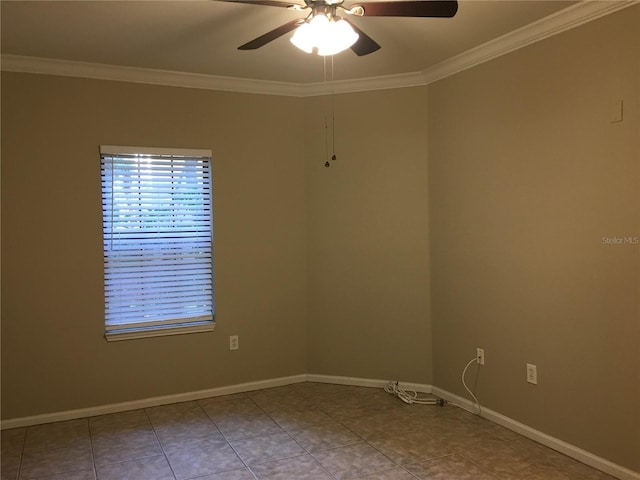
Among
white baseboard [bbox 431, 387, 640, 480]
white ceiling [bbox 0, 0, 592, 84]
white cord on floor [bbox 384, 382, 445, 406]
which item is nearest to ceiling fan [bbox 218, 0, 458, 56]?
white ceiling [bbox 0, 0, 592, 84]

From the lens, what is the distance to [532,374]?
324 cm

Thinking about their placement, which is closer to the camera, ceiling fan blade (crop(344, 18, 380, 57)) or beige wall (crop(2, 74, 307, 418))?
ceiling fan blade (crop(344, 18, 380, 57))

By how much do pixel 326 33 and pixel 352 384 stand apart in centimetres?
296

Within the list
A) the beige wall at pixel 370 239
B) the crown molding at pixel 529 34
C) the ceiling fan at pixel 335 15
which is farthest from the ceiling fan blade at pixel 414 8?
the beige wall at pixel 370 239

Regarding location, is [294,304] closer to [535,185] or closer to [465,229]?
[465,229]

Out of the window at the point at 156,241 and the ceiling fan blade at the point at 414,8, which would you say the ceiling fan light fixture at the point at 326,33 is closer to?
the ceiling fan blade at the point at 414,8

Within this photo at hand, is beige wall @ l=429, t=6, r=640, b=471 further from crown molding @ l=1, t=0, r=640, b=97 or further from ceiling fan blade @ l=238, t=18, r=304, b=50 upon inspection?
ceiling fan blade @ l=238, t=18, r=304, b=50

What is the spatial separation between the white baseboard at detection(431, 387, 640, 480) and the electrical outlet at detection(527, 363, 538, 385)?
0.30 meters

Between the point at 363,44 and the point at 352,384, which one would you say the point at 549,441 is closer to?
the point at 352,384

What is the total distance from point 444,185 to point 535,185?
846 mm

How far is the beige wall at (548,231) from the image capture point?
2.69m

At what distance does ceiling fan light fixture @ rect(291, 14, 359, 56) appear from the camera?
2227mm

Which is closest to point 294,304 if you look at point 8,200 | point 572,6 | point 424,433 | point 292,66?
point 424,433

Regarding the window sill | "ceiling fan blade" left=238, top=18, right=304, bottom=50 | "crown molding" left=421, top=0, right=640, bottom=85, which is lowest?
the window sill
